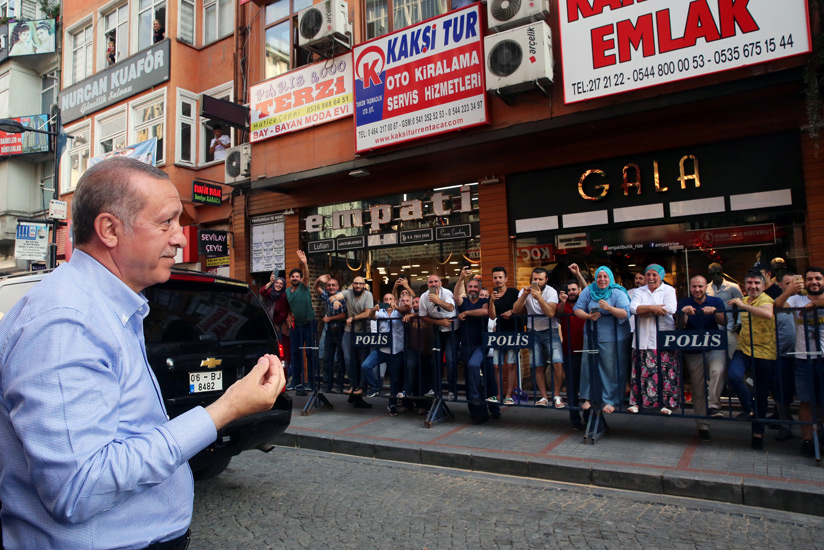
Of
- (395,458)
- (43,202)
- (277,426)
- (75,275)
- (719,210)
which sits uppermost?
(43,202)

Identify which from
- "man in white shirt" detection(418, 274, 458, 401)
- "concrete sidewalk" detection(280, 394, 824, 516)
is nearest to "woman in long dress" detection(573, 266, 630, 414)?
"concrete sidewalk" detection(280, 394, 824, 516)

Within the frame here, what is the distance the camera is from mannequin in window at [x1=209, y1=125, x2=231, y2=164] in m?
15.8

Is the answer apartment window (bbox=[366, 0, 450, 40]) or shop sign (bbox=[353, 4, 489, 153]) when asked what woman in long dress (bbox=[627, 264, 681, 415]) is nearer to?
shop sign (bbox=[353, 4, 489, 153])

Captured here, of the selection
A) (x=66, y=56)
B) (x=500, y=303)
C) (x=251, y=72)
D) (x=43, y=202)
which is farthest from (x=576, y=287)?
(x=43, y=202)

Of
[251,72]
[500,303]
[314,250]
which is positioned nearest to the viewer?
[500,303]

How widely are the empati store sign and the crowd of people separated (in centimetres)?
296

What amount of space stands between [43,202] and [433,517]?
26.0 metres

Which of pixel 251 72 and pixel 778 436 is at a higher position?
pixel 251 72

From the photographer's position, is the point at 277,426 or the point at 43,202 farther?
the point at 43,202

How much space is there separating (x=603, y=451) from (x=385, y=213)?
7455 mm

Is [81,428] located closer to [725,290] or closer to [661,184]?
[725,290]

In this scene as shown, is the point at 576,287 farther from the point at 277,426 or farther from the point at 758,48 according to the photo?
the point at 277,426

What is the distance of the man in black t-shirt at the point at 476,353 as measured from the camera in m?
7.73

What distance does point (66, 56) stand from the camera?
66.5ft
